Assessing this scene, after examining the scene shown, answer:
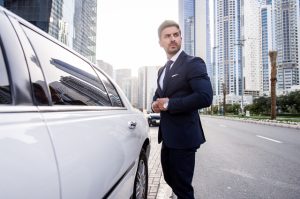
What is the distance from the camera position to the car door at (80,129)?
1.27 m

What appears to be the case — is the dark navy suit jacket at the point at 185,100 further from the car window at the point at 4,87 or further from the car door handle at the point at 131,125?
the car window at the point at 4,87

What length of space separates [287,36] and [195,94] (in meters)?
98.5

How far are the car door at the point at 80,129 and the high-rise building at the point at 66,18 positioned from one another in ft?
180

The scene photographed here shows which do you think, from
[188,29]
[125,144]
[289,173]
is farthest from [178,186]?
[188,29]

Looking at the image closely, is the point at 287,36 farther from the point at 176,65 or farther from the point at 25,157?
the point at 25,157

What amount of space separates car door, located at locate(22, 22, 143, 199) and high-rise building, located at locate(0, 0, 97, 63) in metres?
55.0

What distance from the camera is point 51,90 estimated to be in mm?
1494

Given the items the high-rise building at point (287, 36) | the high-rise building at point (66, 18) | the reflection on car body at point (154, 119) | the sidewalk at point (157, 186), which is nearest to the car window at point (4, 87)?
the sidewalk at point (157, 186)

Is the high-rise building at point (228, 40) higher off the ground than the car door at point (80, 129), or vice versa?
the high-rise building at point (228, 40)

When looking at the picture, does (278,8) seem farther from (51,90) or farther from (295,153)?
(51,90)

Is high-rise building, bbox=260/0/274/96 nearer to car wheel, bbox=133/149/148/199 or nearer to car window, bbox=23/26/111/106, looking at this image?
car wheel, bbox=133/149/148/199

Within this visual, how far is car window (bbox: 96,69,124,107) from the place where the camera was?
2.82 meters

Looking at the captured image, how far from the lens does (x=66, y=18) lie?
7281cm

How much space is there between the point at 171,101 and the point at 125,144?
19.8 inches
